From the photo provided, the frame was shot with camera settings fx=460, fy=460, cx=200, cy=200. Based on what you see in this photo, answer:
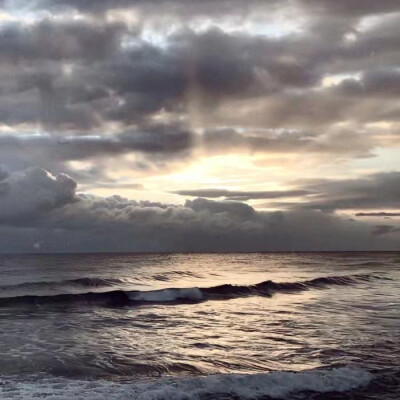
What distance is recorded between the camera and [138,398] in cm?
1044

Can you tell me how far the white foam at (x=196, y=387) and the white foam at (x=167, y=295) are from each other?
2195 cm

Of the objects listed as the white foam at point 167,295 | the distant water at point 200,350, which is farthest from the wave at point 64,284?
the white foam at point 167,295

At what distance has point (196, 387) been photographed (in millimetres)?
11156

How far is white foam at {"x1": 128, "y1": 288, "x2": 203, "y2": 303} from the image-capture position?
33.9 m

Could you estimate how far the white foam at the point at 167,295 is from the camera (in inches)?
1336

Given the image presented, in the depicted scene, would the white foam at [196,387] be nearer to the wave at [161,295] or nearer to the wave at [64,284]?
the wave at [161,295]

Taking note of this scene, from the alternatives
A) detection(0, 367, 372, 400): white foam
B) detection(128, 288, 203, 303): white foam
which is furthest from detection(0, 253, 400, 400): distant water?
detection(128, 288, 203, 303): white foam

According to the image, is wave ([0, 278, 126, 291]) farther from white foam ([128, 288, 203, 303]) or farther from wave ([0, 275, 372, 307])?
white foam ([128, 288, 203, 303])

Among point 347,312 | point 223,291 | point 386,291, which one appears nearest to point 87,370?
point 347,312

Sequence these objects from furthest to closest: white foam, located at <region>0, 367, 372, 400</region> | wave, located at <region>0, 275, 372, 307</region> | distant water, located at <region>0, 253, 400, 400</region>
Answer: wave, located at <region>0, 275, 372, 307</region>, distant water, located at <region>0, 253, 400, 400</region>, white foam, located at <region>0, 367, 372, 400</region>

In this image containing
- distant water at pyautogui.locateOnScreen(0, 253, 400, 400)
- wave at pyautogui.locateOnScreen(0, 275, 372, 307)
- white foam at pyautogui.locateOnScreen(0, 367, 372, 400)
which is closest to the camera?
white foam at pyautogui.locateOnScreen(0, 367, 372, 400)

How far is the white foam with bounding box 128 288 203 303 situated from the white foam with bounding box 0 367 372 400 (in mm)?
21949

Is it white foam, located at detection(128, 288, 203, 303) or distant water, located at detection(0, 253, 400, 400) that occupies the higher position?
distant water, located at detection(0, 253, 400, 400)

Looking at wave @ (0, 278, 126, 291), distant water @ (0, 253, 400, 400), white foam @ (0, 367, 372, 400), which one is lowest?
wave @ (0, 278, 126, 291)
